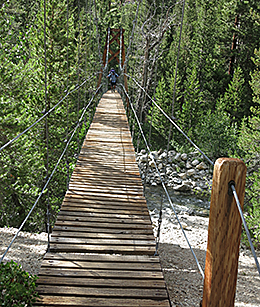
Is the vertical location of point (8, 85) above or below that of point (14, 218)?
above

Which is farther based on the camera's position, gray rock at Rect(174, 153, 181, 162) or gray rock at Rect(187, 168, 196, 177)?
gray rock at Rect(174, 153, 181, 162)

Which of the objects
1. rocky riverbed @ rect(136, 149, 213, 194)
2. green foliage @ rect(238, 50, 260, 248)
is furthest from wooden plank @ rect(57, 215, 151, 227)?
rocky riverbed @ rect(136, 149, 213, 194)

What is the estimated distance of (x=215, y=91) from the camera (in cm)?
2031

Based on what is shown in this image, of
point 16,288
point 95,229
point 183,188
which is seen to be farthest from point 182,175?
point 16,288

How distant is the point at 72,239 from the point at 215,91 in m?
19.5

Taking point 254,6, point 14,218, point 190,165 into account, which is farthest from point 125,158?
point 254,6

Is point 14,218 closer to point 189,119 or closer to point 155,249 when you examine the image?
point 155,249

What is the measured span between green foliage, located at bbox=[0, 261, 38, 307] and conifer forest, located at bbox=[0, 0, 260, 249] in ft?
2.56

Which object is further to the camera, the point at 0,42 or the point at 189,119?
the point at 189,119

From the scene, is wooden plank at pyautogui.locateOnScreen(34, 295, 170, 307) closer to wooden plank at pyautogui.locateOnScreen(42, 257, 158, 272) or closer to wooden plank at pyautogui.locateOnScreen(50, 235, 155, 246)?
wooden plank at pyautogui.locateOnScreen(42, 257, 158, 272)

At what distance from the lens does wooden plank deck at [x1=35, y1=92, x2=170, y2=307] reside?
1753 mm

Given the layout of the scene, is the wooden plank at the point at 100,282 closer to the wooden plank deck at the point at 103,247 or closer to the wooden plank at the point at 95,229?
the wooden plank deck at the point at 103,247

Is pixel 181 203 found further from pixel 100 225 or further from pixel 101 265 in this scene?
pixel 101 265

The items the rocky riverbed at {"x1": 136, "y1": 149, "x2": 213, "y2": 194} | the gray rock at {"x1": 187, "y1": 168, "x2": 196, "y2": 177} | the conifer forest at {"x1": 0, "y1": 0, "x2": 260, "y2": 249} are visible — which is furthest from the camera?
the gray rock at {"x1": 187, "y1": 168, "x2": 196, "y2": 177}
